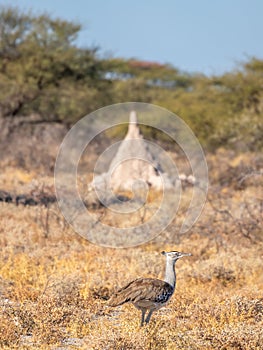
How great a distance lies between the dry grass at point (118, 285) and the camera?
4895 millimetres

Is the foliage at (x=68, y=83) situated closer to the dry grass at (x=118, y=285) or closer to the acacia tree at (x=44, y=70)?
the acacia tree at (x=44, y=70)

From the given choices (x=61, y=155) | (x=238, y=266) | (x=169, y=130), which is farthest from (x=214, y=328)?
(x=169, y=130)

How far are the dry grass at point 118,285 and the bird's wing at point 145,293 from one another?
0.20m

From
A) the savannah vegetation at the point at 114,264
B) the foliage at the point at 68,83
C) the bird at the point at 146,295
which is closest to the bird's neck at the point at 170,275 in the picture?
the bird at the point at 146,295

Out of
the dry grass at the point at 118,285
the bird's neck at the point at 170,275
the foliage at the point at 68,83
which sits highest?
the foliage at the point at 68,83

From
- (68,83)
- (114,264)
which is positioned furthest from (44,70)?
(114,264)

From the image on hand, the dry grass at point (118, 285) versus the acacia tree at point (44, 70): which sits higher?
the acacia tree at point (44, 70)

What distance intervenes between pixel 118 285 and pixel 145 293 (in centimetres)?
171

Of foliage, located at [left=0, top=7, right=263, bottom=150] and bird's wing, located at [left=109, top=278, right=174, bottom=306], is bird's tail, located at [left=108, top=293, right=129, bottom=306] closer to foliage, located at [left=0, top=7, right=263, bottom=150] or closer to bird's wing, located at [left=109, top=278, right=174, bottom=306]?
bird's wing, located at [left=109, top=278, right=174, bottom=306]

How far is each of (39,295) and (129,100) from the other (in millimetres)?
19728

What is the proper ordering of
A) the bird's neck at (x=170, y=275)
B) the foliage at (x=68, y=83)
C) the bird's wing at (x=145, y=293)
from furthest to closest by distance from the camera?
the foliage at (x=68, y=83), the bird's neck at (x=170, y=275), the bird's wing at (x=145, y=293)

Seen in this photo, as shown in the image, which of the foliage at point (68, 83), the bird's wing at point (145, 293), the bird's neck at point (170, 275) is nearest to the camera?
the bird's wing at point (145, 293)

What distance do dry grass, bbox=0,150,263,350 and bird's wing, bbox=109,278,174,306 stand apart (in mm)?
196

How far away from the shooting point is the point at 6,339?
4.83 metres
